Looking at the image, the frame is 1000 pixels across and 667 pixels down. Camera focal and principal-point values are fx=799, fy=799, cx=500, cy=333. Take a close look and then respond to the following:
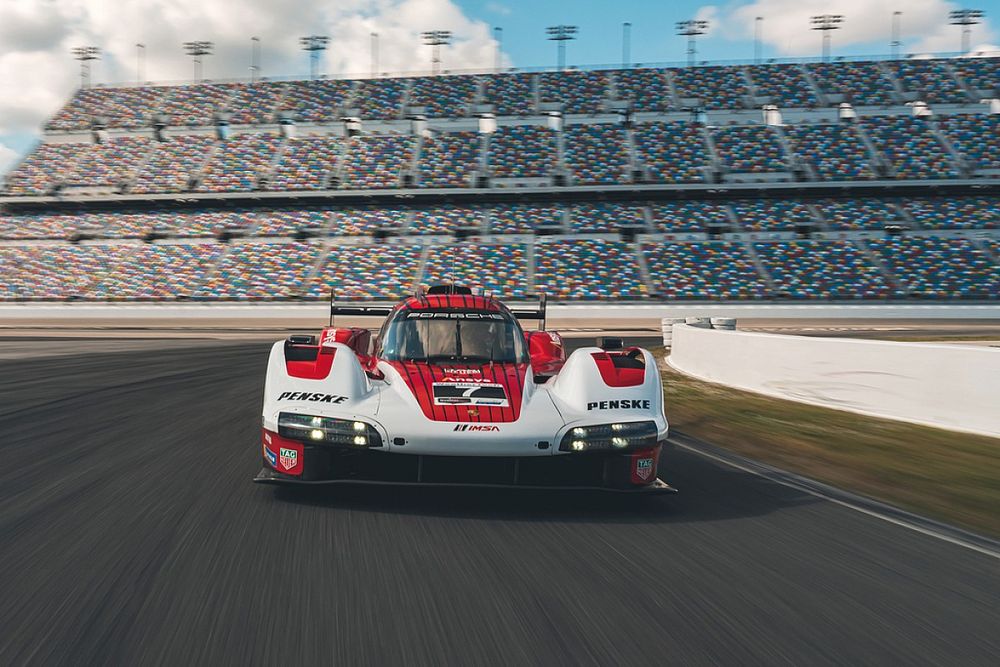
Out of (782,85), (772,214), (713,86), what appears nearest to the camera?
(772,214)

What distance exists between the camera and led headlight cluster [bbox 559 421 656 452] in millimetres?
4621

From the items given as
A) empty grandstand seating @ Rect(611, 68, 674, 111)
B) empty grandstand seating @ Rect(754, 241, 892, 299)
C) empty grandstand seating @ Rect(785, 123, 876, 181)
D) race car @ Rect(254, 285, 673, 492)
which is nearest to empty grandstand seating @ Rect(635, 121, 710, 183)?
empty grandstand seating @ Rect(611, 68, 674, 111)

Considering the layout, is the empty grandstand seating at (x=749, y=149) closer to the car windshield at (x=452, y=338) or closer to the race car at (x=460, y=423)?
the car windshield at (x=452, y=338)

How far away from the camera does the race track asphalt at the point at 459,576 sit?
265 centimetres

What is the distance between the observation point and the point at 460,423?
459 cm

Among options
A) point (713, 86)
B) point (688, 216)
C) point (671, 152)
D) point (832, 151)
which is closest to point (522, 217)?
point (688, 216)

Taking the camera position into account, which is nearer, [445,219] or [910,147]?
[445,219]

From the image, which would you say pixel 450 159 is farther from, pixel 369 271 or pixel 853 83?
pixel 853 83

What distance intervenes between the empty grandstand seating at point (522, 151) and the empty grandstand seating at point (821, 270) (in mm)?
12671

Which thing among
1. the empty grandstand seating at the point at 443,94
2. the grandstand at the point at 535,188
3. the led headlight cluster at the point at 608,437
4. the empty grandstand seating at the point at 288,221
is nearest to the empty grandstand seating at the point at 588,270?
the grandstand at the point at 535,188

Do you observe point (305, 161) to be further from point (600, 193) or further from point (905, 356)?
point (905, 356)

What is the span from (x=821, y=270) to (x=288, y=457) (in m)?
35.9

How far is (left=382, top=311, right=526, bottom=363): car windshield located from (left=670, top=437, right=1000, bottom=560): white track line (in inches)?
79.1

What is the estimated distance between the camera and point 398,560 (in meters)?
3.60
